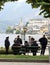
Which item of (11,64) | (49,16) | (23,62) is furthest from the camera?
(49,16)

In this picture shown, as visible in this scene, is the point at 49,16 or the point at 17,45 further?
the point at 17,45

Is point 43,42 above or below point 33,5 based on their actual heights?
below

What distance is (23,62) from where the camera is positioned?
15.6m

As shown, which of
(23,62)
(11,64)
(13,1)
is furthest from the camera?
(13,1)

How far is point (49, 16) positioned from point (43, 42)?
3.13 metres

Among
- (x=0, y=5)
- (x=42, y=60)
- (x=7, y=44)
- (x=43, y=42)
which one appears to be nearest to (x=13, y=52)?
(x=7, y=44)

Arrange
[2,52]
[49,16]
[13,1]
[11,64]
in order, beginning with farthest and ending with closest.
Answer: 1. [2,52]
2. [13,1]
3. [49,16]
4. [11,64]

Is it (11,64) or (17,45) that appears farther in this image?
(17,45)

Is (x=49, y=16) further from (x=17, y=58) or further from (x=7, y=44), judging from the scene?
(x=7, y=44)

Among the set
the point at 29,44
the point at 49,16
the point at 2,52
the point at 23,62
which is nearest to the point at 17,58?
the point at 23,62

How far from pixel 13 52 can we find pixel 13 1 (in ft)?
12.4

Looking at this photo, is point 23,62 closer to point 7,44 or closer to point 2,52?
point 7,44

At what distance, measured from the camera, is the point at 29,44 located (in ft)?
68.3

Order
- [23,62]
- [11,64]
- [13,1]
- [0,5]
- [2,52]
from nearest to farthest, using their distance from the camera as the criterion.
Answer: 1. [11,64]
2. [23,62]
3. [0,5]
4. [13,1]
5. [2,52]
